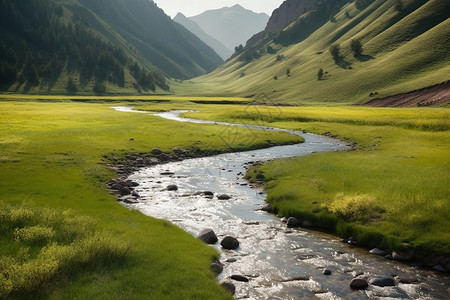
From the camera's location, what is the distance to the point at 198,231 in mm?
21422

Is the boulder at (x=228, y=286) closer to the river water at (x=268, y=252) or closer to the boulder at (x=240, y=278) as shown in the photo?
the river water at (x=268, y=252)

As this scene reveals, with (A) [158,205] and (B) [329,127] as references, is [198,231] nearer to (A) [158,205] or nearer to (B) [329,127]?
(A) [158,205]

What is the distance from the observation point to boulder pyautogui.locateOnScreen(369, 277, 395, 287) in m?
15.4

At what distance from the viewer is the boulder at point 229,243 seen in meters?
19.1

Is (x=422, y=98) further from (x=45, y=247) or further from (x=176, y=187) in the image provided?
(x=45, y=247)

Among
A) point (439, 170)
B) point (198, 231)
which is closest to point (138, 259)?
point (198, 231)

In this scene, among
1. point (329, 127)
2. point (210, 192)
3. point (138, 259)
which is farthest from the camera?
point (329, 127)

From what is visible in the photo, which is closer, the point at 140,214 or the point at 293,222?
the point at 140,214

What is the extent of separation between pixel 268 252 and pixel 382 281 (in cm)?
591

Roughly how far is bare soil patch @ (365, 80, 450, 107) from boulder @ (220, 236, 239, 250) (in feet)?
326

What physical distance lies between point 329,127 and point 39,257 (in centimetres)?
6658

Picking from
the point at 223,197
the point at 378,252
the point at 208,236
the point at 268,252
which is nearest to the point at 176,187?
the point at 223,197

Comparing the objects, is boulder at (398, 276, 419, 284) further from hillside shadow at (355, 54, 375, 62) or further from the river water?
hillside shadow at (355, 54, 375, 62)

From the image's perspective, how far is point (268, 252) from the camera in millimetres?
18641
